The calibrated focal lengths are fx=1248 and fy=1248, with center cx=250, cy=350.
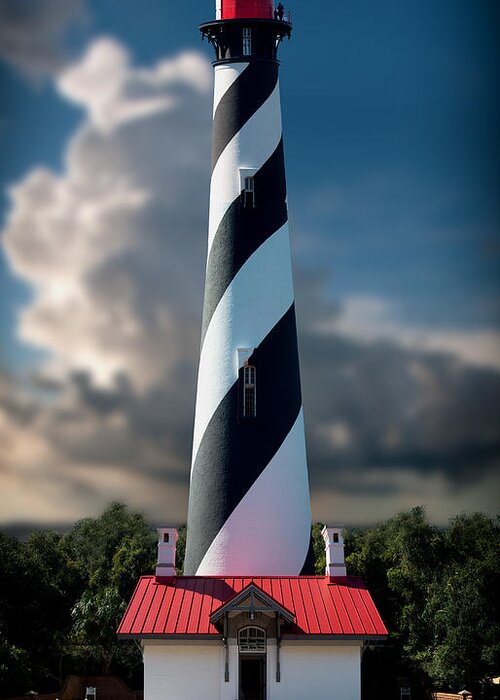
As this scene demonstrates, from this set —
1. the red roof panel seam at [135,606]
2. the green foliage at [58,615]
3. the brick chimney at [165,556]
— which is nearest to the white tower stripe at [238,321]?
the brick chimney at [165,556]

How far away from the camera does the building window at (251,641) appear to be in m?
27.6

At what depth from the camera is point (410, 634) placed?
41438 millimetres

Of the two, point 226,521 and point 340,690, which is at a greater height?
point 226,521

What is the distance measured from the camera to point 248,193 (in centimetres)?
3206

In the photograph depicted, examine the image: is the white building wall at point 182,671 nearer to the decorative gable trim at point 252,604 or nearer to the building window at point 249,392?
the decorative gable trim at point 252,604

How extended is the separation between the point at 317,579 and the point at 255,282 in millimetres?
7572

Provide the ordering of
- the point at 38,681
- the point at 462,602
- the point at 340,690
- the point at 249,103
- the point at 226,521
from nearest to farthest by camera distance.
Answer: the point at 340,690 → the point at 226,521 → the point at 249,103 → the point at 462,602 → the point at 38,681

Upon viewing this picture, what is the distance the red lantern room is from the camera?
32.7 metres

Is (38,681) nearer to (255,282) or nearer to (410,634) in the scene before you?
(410,634)

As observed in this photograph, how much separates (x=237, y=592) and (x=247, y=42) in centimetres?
1423

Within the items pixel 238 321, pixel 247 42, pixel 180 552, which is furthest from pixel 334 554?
pixel 180 552

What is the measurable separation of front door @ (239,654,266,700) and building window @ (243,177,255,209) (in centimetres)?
1128

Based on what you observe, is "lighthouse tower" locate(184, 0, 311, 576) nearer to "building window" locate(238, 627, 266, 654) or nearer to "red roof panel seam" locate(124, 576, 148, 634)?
"red roof panel seam" locate(124, 576, 148, 634)

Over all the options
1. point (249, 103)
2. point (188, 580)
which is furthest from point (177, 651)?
point (249, 103)
